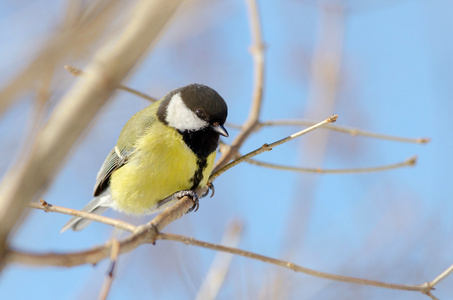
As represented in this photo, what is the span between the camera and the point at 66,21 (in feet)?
3.90

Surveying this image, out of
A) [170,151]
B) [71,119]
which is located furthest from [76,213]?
[170,151]

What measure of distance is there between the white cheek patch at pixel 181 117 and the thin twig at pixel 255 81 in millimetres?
261

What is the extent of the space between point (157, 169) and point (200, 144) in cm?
33

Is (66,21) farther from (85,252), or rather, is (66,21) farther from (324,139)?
(324,139)

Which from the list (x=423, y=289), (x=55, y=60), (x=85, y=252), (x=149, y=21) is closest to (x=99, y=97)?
(x=149, y=21)

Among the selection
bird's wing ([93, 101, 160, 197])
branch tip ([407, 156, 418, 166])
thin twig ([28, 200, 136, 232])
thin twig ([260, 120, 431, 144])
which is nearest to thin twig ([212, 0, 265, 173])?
thin twig ([260, 120, 431, 144])

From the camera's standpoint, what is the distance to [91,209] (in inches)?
144

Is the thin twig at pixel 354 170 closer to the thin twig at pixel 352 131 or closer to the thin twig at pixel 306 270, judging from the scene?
the thin twig at pixel 352 131

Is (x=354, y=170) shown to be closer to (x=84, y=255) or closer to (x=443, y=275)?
(x=443, y=275)

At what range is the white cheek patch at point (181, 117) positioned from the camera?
314 cm

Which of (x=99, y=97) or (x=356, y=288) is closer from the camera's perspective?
(x=99, y=97)

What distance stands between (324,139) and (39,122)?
2.83 metres

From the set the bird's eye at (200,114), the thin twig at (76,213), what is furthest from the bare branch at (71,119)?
the bird's eye at (200,114)

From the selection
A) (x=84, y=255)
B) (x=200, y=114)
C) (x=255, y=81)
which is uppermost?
(x=255, y=81)
